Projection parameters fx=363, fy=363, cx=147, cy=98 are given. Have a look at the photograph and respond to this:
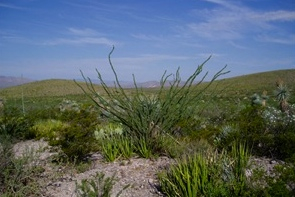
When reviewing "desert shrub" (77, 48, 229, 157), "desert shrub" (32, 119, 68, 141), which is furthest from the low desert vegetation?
"desert shrub" (32, 119, 68, 141)

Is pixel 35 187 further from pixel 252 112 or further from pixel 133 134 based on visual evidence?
pixel 252 112

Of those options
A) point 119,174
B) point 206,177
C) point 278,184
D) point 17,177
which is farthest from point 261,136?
point 17,177

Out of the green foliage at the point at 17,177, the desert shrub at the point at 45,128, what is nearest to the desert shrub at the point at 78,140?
the green foliage at the point at 17,177

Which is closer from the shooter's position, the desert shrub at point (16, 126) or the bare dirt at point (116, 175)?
the bare dirt at point (116, 175)

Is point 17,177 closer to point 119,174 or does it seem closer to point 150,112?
point 119,174

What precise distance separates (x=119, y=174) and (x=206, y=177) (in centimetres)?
200

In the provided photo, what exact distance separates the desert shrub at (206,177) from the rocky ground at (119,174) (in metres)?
0.32

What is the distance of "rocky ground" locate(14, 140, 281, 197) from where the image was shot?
640cm

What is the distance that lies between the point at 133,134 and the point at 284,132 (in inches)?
146

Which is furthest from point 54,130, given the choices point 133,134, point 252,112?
point 252,112

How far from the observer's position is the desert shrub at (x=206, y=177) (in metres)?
5.46

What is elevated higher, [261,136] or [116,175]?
[261,136]

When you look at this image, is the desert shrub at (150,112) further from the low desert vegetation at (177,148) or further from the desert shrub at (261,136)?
the desert shrub at (261,136)

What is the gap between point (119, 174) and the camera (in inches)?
281
